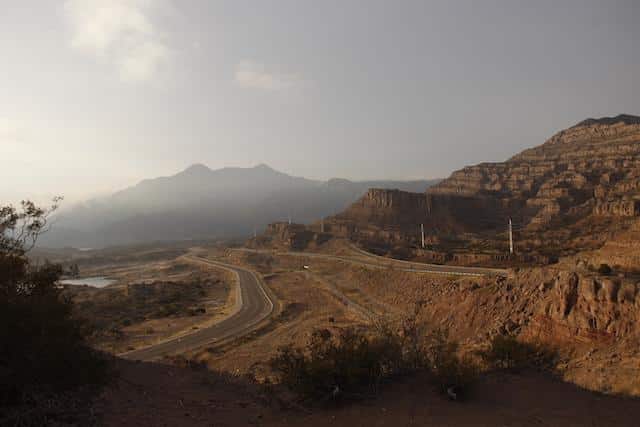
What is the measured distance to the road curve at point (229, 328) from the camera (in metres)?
29.9

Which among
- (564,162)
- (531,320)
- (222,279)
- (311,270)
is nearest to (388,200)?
(311,270)

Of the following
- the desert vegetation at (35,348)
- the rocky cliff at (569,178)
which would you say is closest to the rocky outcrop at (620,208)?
the rocky cliff at (569,178)

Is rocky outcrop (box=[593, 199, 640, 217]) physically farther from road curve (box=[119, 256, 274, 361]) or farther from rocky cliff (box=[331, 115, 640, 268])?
road curve (box=[119, 256, 274, 361])

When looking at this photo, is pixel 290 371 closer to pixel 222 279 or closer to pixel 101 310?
pixel 101 310

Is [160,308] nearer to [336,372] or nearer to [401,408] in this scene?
[336,372]

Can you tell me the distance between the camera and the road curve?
2992 cm

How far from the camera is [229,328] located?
3744cm

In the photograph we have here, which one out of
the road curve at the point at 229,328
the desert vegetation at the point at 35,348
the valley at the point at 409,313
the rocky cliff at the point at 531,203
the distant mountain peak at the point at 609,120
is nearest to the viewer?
the desert vegetation at the point at 35,348

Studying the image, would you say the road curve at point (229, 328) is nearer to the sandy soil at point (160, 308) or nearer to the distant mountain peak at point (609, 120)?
the sandy soil at point (160, 308)

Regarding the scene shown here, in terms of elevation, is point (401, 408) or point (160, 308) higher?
point (401, 408)

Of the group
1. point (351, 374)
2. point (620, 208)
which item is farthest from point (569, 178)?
point (351, 374)

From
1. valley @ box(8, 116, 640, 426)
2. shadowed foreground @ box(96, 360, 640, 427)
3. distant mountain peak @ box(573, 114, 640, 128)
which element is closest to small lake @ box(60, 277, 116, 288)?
valley @ box(8, 116, 640, 426)

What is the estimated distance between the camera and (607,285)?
1734 cm

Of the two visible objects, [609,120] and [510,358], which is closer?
[510,358]
